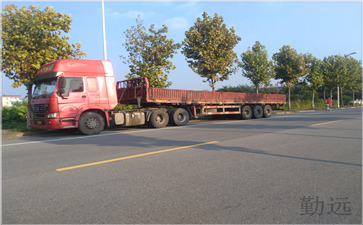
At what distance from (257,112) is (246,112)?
47.6 inches

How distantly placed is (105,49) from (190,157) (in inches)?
449

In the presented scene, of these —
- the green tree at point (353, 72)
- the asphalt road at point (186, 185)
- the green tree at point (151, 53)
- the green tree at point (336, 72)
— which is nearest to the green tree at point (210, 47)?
the green tree at point (151, 53)

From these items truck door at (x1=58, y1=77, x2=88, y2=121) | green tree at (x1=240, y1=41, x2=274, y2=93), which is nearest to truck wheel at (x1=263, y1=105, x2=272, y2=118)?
green tree at (x1=240, y1=41, x2=274, y2=93)

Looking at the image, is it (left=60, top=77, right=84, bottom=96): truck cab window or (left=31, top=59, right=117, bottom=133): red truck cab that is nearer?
(left=31, top=59, right=117, bottom=133): red truck cab

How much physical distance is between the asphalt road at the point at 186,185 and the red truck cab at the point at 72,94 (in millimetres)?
3395

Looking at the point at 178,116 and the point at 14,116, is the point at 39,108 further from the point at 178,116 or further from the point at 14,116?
the point at 178,116

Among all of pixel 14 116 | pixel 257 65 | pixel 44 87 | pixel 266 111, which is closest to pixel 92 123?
pixel 44 87

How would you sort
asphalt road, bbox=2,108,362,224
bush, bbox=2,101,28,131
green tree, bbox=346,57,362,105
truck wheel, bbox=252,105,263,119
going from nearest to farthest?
asphalt road, bbox=2,108,362,224
bush, bbox=2,101,28,131
truck wheel, bbox=252,105,263,119
green tree, bbox=346,57,362,105

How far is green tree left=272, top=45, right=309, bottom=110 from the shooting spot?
27.2m

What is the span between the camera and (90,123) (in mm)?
10453

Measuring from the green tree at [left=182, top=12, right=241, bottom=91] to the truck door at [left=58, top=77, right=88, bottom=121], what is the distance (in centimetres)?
1034

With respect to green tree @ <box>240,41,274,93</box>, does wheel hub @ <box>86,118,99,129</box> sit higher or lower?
lower

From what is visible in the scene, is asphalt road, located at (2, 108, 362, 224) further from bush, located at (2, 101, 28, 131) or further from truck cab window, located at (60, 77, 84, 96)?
bush, located at (2, 101, 28, 131)

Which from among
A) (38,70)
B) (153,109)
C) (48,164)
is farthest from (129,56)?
(48,164)
